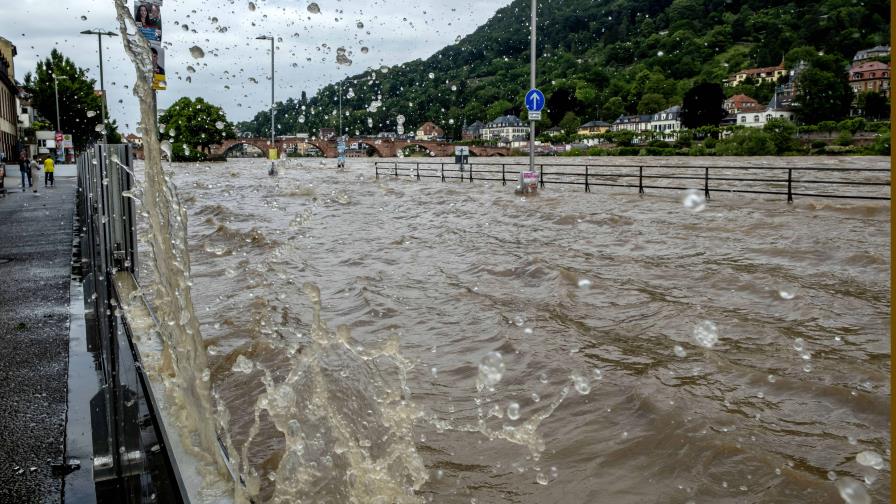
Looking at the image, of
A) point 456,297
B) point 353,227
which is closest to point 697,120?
point 353,227

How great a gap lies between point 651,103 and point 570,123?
1588 centimetres

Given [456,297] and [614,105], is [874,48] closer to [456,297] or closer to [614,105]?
[614,105]

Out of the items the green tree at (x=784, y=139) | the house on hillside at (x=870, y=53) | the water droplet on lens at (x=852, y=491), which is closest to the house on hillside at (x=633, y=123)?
the house on hillside at (x=870, y=53)

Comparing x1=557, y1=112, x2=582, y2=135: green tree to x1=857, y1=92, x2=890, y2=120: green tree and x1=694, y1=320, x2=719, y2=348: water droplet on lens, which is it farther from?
x1=694, y1=320, x2=719, y2=348: water droplet on lens

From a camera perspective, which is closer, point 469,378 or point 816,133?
point 469,378

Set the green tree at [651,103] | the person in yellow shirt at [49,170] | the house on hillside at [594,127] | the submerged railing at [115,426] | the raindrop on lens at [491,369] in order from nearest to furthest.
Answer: the submerged railing at [115,426], the raindrop on lens at [491,369], the person in yellow shirt at [49,170], the green tree at [651,103], the house on hillside at [594,127]

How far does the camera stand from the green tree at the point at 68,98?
8162 cm

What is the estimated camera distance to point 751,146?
74.9 meters

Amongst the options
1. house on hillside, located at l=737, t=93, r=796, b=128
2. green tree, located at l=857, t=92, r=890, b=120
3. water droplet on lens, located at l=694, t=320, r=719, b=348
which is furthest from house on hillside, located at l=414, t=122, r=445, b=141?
water droplet on lens, located at l=694, t=320, r=719, b=348

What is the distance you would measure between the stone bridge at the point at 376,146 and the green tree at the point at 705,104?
3038 centimetres

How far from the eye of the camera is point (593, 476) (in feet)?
14.6

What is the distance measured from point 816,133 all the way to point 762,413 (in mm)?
99536

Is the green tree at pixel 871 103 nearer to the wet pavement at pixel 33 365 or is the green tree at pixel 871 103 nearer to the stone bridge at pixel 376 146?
the stone bridge at pixel 376 146

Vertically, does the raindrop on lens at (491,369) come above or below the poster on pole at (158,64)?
below
